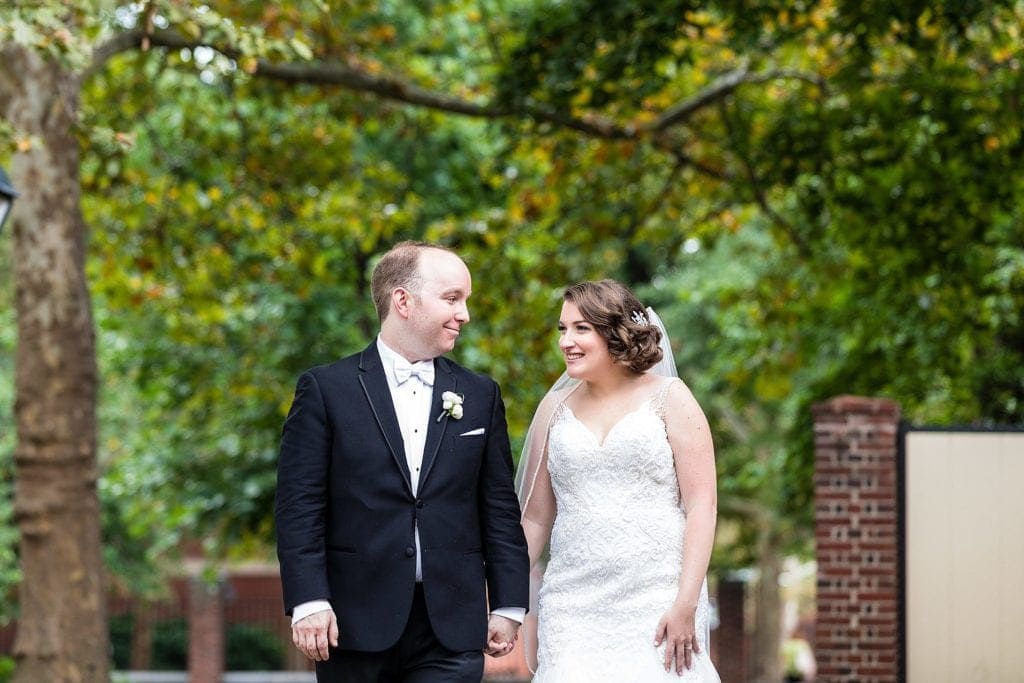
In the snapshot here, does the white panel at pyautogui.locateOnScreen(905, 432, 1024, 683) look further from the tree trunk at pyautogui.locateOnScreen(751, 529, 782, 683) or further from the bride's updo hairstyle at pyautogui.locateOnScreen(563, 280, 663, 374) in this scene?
the tree trunk at pyautogui.locateOnScreen(751, 529, 782, 683)

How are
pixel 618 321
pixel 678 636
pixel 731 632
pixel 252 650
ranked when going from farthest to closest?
pixel 252 650 < pixel 731 632 < pixel 618 321 < pixel 678 636

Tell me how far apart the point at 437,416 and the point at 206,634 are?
85.5 ft


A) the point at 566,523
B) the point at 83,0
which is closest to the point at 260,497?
the point at 83,0

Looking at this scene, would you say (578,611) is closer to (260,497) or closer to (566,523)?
(566,523)

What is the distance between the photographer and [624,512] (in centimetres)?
512

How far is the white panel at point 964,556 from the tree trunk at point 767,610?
17657 millimetres

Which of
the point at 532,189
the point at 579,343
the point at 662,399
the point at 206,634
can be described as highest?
the point at 532,189

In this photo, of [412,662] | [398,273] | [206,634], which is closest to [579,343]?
[398,273]

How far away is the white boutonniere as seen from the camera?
4688mm

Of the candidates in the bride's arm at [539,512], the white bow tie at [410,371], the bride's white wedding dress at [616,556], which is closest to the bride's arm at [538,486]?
the bride's arm at [539,512]

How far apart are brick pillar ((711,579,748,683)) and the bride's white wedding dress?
18863 millimetres

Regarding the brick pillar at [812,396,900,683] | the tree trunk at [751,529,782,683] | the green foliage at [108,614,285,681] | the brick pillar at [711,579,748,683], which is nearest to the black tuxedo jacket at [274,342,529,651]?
the brick pillar at [812,396,900,683]

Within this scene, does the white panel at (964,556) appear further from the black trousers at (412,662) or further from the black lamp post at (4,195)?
the black trousers at (412,662)

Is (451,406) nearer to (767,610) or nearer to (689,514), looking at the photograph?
(689,514)
